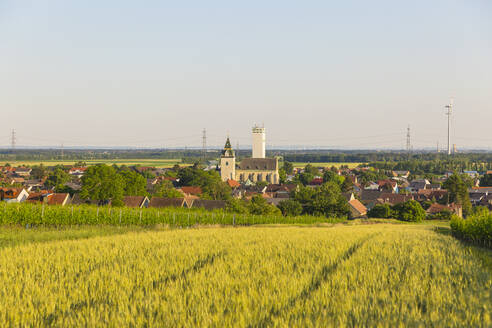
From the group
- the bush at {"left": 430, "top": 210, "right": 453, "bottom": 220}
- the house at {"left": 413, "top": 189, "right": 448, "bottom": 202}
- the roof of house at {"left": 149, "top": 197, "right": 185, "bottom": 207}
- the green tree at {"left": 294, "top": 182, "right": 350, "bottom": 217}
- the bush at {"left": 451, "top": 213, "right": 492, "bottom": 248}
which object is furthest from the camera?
the house at {"left": 413, "top": 189, "right": 448, "bottom": 202}

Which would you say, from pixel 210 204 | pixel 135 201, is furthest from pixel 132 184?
pixel 210 204

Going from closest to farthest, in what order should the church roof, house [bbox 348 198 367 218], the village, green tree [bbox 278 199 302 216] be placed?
green tree [bbox 278 199 302 216]
the village
house [bbox 348 198 367 218]
the church roof

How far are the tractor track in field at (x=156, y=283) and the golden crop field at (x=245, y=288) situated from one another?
0.11 feet

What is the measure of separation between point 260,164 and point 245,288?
163m

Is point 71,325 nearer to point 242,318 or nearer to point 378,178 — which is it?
point 242,318

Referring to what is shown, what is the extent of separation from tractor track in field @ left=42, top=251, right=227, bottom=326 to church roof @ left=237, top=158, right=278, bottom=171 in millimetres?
154719

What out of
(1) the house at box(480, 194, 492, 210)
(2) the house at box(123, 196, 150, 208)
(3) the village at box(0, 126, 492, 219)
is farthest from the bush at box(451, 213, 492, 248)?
(1) the house at box(480, 194, 492, 210)

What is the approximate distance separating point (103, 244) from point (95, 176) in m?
54.9

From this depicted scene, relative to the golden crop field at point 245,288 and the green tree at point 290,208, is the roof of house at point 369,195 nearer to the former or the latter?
the green tree at point 290,208

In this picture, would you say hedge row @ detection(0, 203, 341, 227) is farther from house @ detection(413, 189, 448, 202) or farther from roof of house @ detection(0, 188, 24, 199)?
house @ detection(413, 189, 448, 202)

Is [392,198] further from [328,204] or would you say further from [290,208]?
[290,208]

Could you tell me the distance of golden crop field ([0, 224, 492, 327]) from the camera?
8.55 metres

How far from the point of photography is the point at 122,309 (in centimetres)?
910

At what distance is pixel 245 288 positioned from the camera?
35.0ft
